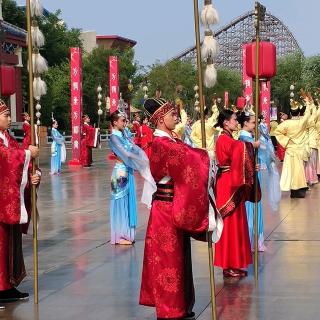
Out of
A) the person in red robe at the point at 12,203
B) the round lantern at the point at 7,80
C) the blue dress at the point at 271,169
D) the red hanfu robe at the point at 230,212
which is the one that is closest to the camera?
the person in red robe at the point at 12,203

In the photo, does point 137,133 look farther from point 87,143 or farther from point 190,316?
point 190,316

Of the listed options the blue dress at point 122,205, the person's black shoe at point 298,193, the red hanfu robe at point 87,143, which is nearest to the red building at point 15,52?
the red hanfu robe at point 87,143

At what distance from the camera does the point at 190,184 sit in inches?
197

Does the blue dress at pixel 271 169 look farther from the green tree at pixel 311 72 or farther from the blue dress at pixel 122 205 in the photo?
the green tree at pixel 311 72

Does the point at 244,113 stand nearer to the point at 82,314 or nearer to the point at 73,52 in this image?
the point at 82,314

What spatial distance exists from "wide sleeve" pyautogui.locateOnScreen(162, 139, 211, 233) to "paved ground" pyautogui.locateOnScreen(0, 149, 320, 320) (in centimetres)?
88

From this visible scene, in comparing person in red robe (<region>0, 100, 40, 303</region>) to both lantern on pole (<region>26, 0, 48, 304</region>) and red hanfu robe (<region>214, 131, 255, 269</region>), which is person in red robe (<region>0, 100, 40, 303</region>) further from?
red hanfu robe (<region>214, 131, 255, 269</region>)

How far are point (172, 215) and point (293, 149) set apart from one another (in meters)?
8.88

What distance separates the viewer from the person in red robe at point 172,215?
16.4ft

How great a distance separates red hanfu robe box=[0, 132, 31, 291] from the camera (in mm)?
5742

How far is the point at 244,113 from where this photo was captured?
779cm

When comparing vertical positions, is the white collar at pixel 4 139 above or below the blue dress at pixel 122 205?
above

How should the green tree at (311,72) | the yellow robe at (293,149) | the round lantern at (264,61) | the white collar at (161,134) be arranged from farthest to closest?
1. the green tree at (311,72)
2. the yellow robe at (293,149)
3. the round lantern at (264,61)
4. the white collar at (161,134)

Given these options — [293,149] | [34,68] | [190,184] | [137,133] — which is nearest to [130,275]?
[34,68]
